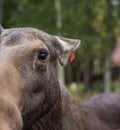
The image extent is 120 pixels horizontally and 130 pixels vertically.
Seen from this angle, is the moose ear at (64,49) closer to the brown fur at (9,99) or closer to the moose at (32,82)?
the moose at (32,82)

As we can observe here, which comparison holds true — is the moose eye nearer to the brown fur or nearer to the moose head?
the moose head

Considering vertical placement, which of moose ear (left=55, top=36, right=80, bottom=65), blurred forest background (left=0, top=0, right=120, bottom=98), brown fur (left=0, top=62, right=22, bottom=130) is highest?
brown fur (left=0, top=62, right=22, bottom=130)

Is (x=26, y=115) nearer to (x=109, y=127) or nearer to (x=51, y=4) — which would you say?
(x=109, y=127)

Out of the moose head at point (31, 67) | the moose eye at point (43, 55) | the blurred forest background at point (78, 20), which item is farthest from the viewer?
the blurred forest background at point (78, 20)

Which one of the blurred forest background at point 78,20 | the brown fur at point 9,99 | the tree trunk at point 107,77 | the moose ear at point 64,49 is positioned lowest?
the tree trunk at point 107,77

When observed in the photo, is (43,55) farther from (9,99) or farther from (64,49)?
(9,99)

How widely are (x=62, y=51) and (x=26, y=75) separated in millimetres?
876

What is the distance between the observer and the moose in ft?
16.0

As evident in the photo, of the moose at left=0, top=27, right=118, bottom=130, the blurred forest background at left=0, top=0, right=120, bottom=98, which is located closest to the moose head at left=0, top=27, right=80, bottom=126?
the moose at left=0, top=27, right=118, bottom=130

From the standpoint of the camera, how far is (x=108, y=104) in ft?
26.3

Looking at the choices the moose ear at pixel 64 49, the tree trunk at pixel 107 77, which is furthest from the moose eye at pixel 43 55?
the tree trunk at pixel 107 77

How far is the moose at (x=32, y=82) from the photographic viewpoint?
192 inches

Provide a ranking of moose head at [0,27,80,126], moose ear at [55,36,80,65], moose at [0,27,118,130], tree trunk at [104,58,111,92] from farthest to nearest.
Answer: tree trunk at [104,58,111,92]
moose ear at [55,36,80,65]
moose head at [0,27,80,126]
moose at [0,27,118,130]

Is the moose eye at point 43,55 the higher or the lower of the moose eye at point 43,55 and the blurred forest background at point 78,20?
the higher
